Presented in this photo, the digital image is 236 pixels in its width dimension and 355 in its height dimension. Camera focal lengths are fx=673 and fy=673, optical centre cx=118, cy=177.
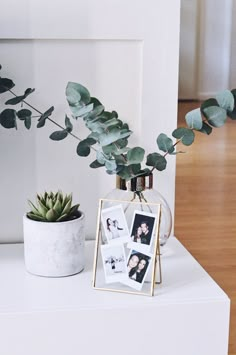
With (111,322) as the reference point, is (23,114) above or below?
above

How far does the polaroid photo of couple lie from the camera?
115 centimetres

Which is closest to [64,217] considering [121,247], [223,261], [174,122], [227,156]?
[121,247]

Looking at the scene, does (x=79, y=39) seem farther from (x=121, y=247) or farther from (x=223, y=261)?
(x=223, y=261)

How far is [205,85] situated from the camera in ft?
24.7

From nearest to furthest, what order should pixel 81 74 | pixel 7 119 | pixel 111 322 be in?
pixel 111 322
pixel 7 119
pixel 81 74

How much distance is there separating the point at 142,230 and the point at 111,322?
16cm

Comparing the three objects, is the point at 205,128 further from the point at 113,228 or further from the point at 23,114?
the point at 23,114

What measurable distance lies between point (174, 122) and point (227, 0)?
20.2 feet

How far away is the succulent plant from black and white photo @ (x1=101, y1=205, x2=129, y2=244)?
0.28 ft

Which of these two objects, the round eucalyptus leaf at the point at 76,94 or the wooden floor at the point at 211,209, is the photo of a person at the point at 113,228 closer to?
the round eucalyptus leaf at the point at 76,94

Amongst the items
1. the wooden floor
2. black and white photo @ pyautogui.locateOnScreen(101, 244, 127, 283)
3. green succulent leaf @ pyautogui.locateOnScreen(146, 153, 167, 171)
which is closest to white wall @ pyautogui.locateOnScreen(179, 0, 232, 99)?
the wooden floor

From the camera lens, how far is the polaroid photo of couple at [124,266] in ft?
3.78

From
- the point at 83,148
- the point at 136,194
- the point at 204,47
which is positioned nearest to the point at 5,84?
the point at 83,148

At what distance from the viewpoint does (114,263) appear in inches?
46.4
